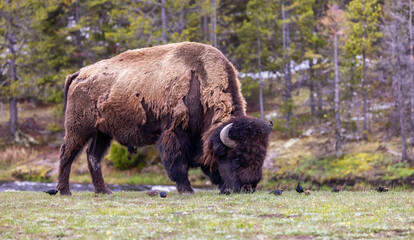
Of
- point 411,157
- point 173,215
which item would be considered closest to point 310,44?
point 411,157

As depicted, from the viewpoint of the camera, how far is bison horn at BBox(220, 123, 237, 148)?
11859 millimetres

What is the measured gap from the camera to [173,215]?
28.2 feet

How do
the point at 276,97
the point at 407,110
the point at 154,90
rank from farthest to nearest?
1. the point at 276,97
2. the point at 407,110
3. the point at 154,90

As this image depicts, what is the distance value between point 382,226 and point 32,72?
1503 inches

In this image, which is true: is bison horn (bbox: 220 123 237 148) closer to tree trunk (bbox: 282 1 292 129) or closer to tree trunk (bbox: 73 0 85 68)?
tree trunk (bbox: 282 1 292 129)

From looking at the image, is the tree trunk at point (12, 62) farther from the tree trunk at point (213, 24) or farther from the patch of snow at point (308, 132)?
the patch of snow at point (308, 132)

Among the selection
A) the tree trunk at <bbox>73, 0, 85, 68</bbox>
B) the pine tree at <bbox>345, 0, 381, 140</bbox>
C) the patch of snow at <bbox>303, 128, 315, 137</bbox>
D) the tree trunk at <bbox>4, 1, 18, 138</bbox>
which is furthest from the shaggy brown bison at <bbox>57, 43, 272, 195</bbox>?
the tree trunk at <bbox>4, 1, 18, 138</bbox>

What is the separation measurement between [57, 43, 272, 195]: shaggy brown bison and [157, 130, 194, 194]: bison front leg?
0.08 feet

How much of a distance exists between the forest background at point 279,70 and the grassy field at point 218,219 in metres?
13.9

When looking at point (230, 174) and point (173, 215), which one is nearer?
point (173, 215)

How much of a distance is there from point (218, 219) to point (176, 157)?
4830 mm

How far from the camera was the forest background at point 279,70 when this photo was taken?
29.0 m

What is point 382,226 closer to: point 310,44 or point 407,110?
point 407,110

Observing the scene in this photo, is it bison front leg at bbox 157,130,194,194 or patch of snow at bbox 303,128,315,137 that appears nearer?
bison front leg at bbox 157,130,194,194
